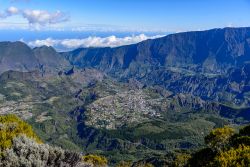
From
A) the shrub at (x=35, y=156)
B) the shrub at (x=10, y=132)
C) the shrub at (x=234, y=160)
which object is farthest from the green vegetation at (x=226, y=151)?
the shrub at (x=10, y=132)

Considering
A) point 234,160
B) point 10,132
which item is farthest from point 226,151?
point 10,132

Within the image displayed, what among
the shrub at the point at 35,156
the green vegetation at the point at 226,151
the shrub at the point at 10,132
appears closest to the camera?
the shrub at the point at 35,156

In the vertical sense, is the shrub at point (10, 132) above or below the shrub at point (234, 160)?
below

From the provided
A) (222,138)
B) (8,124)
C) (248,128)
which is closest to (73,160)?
(8,124)

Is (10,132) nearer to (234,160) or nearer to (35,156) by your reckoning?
(35,156)

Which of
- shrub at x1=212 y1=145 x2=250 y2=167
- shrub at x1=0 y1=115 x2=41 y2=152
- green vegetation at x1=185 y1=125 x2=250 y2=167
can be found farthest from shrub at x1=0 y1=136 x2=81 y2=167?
green vegetation at x1=185 y1=125 x2=250 y2=167

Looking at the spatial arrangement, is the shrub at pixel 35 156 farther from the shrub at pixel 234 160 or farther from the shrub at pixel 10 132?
the shrub at pixel 234 160

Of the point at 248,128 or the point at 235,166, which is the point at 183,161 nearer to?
the point at 248,128

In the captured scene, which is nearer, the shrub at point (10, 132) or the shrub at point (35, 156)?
the shrub at point (35, 156)

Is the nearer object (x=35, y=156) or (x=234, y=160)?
(x=234, y=160)

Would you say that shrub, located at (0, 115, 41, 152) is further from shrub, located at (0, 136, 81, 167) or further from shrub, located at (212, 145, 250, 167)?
shrub, located at (212, 145, 250, 167)

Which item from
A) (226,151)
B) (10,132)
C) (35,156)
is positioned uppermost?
(35,156)
